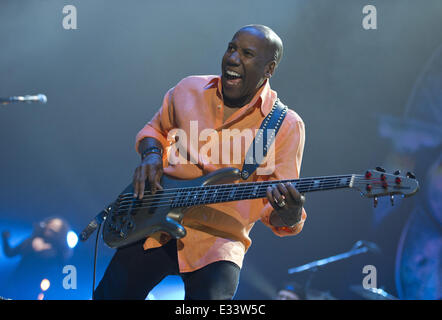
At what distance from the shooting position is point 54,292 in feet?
18.4

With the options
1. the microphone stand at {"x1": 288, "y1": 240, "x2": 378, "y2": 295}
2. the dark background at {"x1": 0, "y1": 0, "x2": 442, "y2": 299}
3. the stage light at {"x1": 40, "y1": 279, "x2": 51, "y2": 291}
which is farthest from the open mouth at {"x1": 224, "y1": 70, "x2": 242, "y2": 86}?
the stage light at {"x1": 40, "y1": 279, "x2": 51, "y2": 291}

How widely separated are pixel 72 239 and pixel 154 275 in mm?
3548

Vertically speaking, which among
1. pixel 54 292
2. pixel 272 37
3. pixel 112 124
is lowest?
pixel 54 292

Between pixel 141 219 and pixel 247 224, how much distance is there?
2.07ft

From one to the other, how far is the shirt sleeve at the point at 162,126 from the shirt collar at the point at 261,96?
0.96 ft

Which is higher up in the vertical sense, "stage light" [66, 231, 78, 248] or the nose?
the nose

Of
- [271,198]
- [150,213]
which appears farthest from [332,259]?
[150,213]

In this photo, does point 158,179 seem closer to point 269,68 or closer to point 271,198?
point 271,198

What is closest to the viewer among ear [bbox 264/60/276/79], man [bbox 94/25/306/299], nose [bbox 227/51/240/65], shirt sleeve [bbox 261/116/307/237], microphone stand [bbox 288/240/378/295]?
man [bbox 94/25/306/299]

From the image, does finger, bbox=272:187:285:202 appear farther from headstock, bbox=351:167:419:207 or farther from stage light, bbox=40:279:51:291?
stage light, bbox=40:279:51:291

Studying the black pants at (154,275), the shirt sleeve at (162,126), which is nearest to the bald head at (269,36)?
the shirt sleeve at (162,126)

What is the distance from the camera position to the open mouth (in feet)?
9.17
